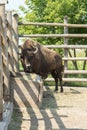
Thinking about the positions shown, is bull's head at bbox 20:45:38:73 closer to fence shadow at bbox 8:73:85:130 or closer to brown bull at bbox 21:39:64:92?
brown bull at bbox 21:39:64:92

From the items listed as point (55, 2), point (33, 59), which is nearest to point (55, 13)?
point (55, 2)

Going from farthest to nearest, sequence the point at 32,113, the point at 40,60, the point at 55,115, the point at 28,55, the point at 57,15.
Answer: the point at 57,15
the point at 40,60
the point at 28,55
the point at 32,113
the point at 55,115

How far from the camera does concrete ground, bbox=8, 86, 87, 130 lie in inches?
256

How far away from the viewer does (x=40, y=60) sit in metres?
9.36

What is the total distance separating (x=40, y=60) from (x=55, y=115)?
7.63ft

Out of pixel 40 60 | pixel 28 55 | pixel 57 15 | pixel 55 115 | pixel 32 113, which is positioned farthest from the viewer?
pixel 57 15

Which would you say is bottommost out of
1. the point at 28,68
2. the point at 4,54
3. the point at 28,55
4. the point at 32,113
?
the point at 32,113

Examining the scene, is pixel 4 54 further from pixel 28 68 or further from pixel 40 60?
pixel 40 60

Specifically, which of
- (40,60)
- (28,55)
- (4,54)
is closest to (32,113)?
(4,54)

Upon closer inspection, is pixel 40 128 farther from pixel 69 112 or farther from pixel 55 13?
pixel 55 13

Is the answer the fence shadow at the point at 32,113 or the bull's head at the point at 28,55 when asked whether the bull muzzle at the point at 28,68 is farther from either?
the fence shadow at the point at 32,113

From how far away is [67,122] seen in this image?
22.3 feet

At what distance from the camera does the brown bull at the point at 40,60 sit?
347 inches

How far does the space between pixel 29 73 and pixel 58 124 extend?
103 inches
